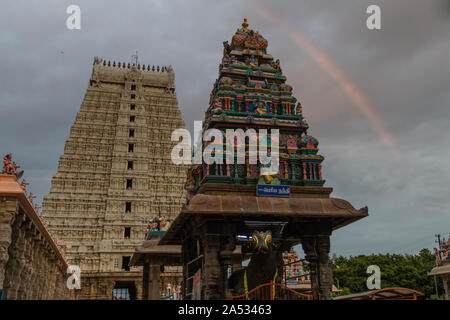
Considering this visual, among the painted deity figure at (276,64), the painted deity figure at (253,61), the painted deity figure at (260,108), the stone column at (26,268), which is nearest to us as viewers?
the painted deity figure at (260,108)

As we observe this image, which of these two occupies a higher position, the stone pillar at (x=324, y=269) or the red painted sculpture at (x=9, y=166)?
the red painted sculpture at (x=9, y=166)

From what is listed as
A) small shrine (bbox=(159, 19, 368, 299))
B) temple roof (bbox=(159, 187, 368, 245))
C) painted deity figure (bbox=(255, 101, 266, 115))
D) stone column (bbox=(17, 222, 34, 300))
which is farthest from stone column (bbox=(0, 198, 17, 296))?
painted deity figure (bbox=(255, 101, 266, 115))

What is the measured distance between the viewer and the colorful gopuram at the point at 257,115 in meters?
17.4

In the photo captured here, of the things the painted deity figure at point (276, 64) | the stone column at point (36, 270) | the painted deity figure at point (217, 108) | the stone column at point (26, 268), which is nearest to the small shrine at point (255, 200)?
the painted deity figure at point (217, 108)

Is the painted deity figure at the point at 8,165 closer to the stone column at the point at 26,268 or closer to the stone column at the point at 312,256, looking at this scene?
the stone column at the point at 26,268

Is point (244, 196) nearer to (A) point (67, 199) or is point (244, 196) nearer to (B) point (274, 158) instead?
(B) point (274, 158)

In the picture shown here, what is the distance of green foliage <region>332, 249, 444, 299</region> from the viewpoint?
54.3 meters

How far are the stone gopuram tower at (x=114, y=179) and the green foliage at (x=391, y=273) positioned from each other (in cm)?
2666

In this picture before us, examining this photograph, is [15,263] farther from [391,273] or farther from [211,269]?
[391,273]

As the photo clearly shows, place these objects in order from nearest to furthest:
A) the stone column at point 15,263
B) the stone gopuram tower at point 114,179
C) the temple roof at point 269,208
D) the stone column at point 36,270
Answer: the temple roof at point 269,208 → the stone column at point 15,263 → the stone column at point 36,270 → the stone gopuram tower at point 114,179

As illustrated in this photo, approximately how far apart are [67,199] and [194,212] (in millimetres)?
52117

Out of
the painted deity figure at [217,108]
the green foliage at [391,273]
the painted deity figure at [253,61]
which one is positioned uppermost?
the painted deity figure at [253,61]
